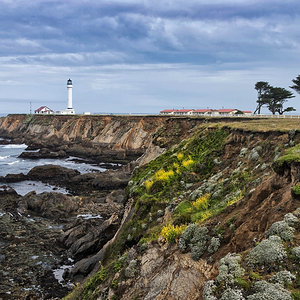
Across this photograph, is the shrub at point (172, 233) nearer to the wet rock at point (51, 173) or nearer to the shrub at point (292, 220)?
the shrub at point (292, 220)

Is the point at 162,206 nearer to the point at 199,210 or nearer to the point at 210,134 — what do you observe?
the point at 199,210

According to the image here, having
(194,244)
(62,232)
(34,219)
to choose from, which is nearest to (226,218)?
(194,244)

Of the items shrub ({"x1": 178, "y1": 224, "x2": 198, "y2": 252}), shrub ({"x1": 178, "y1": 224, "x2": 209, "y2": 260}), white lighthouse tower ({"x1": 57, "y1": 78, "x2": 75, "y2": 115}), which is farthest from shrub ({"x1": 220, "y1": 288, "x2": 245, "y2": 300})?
white lighthouse tower ({"x1": 57, "y1": 78, "x2": 75, "y2": 115})

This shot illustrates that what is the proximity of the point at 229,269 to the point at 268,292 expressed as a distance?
3.74 ft

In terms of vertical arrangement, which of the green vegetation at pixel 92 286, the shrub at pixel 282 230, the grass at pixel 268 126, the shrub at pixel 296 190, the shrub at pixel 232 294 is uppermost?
the grass at pixel 268 126

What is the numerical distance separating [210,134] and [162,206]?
885 centimetres

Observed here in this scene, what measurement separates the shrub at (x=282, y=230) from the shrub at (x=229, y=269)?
3.13ft

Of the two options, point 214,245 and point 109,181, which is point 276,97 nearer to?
point 109,181

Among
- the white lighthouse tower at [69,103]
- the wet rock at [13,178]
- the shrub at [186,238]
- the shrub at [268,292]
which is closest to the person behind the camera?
the shrub at [268,292]

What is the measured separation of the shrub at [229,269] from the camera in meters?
7.18

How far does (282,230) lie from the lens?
7.55 metres

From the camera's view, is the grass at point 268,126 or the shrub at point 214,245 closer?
Answer: the shrub at point 214,245

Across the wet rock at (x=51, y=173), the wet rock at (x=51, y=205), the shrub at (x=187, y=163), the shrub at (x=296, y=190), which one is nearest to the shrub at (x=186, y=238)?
the shrub at (x=296, y=190)

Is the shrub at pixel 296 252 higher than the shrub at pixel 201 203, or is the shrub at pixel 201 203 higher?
the shrub at pixel 296 252
